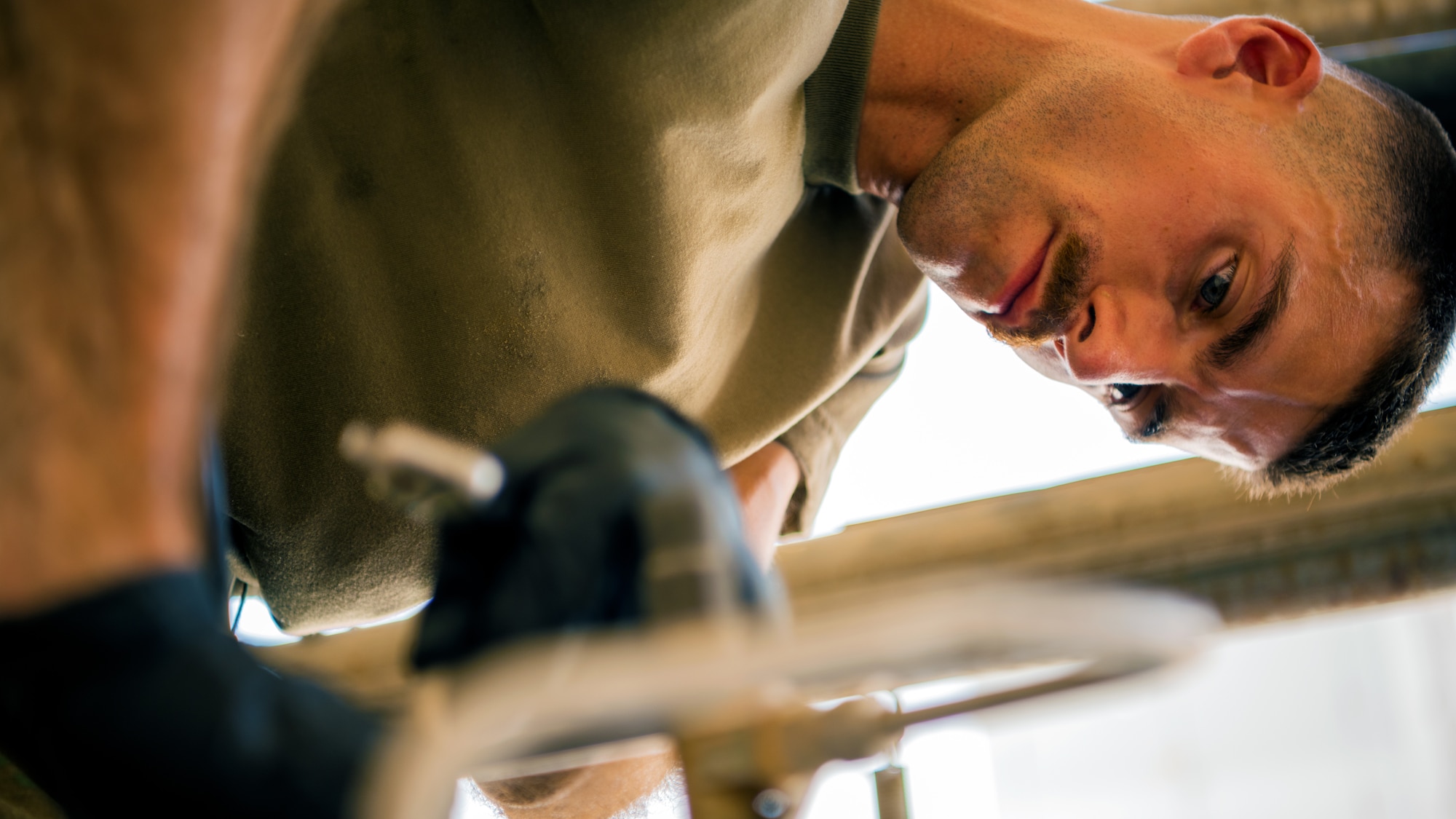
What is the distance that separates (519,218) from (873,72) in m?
0.35

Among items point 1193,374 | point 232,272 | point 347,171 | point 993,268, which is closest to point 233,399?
point 347,171

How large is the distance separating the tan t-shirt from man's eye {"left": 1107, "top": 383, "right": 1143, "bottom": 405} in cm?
34

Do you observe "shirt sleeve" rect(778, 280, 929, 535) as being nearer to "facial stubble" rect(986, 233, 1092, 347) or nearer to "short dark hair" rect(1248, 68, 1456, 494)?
"facial stubble" rect(986, 233, 1092, 347)

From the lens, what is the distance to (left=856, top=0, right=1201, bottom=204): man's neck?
92 cm

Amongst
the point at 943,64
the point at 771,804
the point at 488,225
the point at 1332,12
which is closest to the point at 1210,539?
the point at 1332,12

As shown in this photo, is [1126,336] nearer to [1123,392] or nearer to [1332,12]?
[1123,392]

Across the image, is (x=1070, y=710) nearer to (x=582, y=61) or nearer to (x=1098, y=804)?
(x=582, y=61)

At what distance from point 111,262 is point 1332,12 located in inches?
69.4

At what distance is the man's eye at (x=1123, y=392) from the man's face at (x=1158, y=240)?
0.08m

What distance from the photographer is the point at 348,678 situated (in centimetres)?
164

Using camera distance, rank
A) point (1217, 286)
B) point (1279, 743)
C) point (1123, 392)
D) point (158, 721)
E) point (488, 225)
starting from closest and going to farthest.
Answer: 1. point (158, 721)
2. point (488, 225)
3. point (1217, 286)
4. point (1123, 392)
5. point (1279, 743)

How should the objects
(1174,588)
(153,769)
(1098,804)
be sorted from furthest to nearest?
1. (1098,804)
2. (1174,588)
3. (153,769)

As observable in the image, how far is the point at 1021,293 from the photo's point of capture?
912 millimetres

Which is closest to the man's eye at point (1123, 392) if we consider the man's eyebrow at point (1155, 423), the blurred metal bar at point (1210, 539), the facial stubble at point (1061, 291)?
the man's eyebrow at point (1155, 423)
